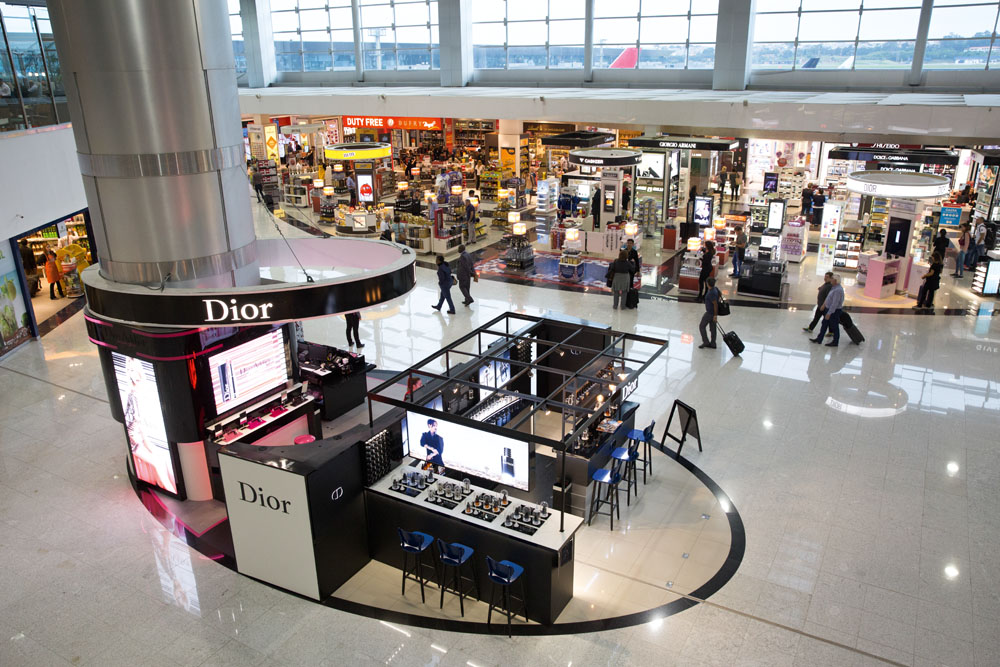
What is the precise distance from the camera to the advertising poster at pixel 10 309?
13.8 m

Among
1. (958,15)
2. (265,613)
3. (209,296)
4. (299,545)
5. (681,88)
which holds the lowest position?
(265,613)

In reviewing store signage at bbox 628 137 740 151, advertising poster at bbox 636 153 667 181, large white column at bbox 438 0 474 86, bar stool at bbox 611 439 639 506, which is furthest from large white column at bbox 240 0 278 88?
bar stool at bbox 611 439 639 506

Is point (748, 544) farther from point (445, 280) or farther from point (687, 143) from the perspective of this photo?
point (687, 143)

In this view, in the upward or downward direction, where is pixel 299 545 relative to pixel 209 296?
downward

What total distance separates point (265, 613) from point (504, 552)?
94.1 inches

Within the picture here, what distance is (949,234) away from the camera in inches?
834

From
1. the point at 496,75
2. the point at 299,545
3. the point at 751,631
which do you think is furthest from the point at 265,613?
the point at 496,75

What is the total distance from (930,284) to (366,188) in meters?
18.4

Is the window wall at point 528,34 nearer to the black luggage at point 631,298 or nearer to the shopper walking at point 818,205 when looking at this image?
the shopper walking at point 818,205

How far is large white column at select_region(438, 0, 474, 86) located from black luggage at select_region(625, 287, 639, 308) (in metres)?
15.3

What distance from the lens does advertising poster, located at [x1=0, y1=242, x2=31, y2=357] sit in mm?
13766

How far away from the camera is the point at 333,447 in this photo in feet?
23.9

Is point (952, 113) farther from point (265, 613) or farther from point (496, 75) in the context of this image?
point (265, 613)

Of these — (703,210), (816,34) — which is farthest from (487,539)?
(816,34)
